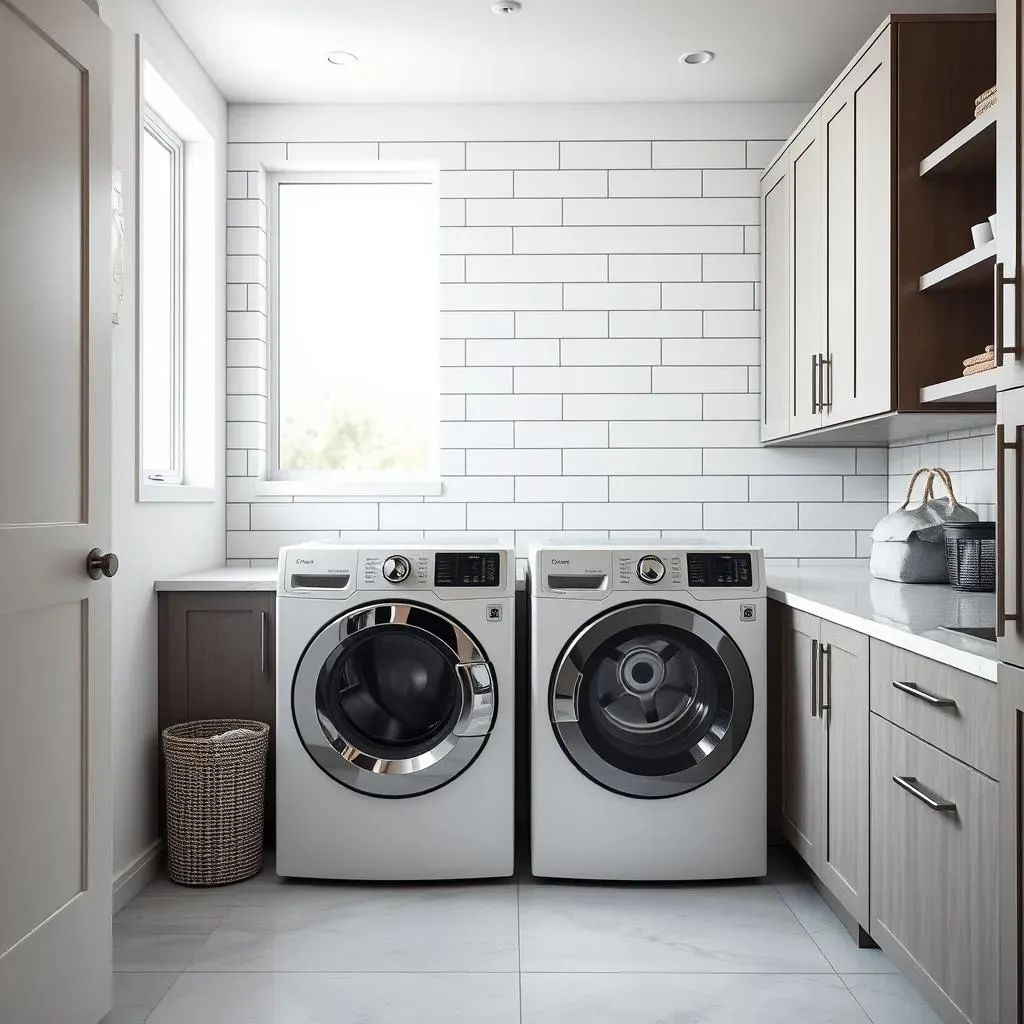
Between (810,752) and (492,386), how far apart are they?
169cm

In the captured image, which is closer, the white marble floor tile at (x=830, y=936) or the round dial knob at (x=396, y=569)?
the white marble floor tile at (x=830, y=936)

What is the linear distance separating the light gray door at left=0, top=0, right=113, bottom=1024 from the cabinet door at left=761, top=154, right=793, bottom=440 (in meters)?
2.07

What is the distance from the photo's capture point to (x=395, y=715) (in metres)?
2.71

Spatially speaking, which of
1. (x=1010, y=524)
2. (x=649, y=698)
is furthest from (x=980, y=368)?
(x=649, y=698)

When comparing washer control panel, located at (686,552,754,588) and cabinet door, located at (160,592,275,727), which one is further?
cabinet door, located at (160,592,275,727)

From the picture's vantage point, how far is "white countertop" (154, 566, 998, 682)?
5.60 feet

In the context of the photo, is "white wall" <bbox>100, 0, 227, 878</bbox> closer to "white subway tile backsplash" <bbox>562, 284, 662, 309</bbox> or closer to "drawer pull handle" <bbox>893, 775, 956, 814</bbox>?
"white subway tile backsplash" <bbox>562, 284, 662, 309</bbox>

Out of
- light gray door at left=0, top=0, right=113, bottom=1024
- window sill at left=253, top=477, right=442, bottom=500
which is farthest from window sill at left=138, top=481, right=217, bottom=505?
light gray door at left=0, top=0, right=113, bottom=1024

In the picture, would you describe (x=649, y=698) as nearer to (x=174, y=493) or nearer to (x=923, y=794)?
(x=923, y=794)

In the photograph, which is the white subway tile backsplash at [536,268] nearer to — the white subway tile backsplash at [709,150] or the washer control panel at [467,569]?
the white subway tile backsplash at [709,150]

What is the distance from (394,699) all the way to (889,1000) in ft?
4.53

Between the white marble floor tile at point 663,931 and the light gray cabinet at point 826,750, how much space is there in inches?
6.7

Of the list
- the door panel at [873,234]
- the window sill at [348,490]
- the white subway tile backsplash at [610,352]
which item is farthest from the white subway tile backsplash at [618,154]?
the window sill at [348,490]

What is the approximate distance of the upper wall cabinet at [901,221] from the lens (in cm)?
232
